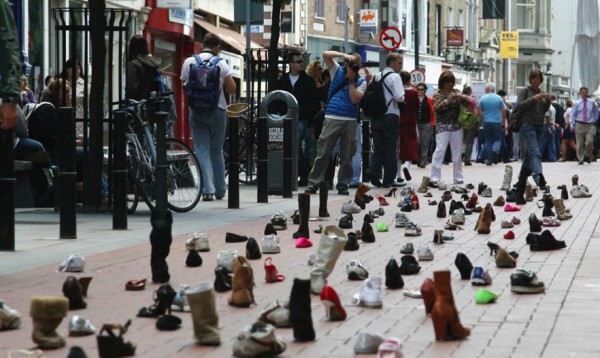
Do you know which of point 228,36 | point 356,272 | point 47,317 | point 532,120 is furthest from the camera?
point 228,36

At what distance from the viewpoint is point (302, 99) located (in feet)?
71.9

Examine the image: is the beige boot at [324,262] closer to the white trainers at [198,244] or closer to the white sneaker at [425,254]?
the white sneaker at [425,254]

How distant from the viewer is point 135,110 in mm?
15109

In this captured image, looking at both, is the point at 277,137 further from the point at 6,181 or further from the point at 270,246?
the point at 6,181

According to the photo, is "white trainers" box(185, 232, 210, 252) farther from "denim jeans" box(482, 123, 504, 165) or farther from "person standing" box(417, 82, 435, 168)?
"denim jeans" box(482, 123, 504, 165)

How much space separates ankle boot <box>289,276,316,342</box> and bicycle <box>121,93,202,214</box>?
7.91 metres

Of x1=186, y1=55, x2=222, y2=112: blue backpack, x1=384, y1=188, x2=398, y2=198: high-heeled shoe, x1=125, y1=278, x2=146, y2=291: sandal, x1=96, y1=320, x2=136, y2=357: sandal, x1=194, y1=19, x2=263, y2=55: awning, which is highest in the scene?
x1=194, y1=19, x2=263, y2=55: awning

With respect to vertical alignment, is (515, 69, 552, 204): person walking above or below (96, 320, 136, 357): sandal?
above

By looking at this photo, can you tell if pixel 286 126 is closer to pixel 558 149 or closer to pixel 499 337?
pixel 499 337

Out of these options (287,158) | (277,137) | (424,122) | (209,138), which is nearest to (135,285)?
(209,138)

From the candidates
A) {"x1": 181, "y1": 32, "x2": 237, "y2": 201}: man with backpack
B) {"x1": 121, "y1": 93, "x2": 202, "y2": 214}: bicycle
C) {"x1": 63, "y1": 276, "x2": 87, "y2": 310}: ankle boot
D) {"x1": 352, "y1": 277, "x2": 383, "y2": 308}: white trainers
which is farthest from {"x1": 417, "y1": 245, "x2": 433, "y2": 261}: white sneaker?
{"x1": 181, "y1": 32, "x2": 237, "y2": 201}: man with backpack

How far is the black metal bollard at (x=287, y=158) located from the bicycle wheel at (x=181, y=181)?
312 cm

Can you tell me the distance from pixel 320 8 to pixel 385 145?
35.8 metres

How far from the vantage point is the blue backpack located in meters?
17.4
